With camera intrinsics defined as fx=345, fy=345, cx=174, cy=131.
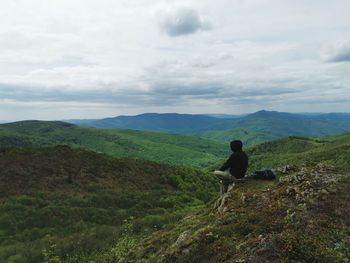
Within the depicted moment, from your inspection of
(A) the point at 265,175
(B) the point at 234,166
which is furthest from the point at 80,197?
(A) the point at 265,175

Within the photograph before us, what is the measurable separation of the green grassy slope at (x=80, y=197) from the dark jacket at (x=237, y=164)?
8.74m

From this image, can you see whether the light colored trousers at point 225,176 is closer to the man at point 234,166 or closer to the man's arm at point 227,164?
the man at point 234,166

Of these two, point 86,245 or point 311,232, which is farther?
point 86,245

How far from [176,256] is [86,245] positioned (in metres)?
11.9

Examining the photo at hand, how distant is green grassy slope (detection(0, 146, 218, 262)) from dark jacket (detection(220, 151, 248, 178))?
8740 millimetres

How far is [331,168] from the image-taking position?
2094 centimetres

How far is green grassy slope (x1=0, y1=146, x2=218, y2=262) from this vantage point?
26.2 metres

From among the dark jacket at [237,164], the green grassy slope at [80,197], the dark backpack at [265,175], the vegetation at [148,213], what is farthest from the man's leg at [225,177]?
the green grassy slope at [80,197]

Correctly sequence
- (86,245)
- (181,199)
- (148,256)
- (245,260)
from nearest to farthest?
(245,260), (148,256), (86,245), (181,199)

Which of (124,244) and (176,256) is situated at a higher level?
(176,256)

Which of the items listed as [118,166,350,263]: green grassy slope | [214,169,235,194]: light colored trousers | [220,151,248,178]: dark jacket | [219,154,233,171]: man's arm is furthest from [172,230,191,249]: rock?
[220,151,248,178]: dark jacket

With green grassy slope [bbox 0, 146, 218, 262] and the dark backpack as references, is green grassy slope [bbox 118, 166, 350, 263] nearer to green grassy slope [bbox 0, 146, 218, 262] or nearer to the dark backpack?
the dark backpack

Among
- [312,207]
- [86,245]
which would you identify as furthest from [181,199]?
[312,207]

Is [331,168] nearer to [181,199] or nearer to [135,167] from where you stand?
[181,199]
